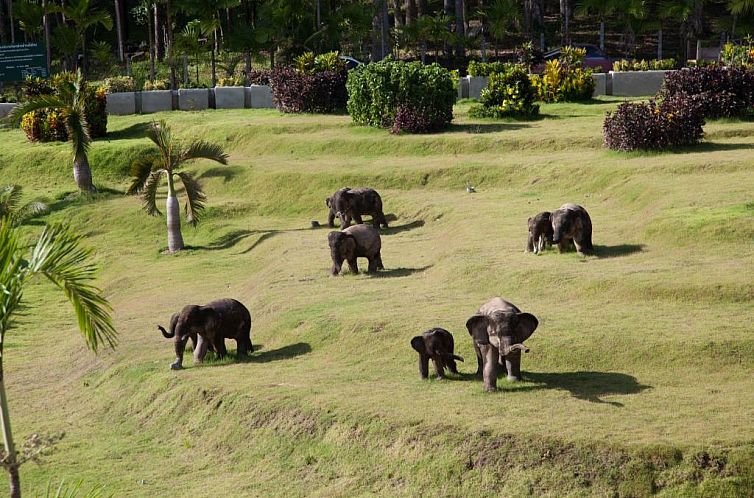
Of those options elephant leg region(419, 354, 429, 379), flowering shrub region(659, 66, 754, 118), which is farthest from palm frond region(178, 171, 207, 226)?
elephant leg region(419, 354, 429, 379)

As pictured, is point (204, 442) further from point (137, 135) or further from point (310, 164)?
point (137, 135)

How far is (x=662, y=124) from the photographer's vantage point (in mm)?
26719

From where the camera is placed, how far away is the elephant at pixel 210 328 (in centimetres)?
1664

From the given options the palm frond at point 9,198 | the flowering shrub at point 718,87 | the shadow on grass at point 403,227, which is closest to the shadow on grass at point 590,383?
the shadow on grass at point 403,227

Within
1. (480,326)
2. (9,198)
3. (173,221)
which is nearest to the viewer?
(480,326)

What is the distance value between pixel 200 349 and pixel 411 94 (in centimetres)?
1647

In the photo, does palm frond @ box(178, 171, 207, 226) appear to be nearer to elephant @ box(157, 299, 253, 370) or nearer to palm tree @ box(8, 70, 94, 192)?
palm tree @ box(8, 70, 94, 192)

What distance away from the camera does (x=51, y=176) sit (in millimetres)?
34312

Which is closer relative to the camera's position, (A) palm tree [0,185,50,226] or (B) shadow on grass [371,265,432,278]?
(B) shadow on grass [371,265,432,278]

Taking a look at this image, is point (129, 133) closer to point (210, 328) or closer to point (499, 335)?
point (210, 328)

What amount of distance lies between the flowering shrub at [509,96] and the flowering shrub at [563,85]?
2.50 meters

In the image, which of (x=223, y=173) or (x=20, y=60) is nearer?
(x=223, y=173)

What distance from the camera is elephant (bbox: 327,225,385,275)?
787 inches

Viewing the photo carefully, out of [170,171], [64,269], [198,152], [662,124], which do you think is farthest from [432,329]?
[662,124]
